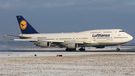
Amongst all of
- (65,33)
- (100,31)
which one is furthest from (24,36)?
(100,31)

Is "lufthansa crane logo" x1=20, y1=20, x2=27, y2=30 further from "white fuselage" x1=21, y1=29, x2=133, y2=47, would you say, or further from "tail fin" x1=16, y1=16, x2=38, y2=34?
"white fuselage" x1=21, y1=29, x2=133, y2=47

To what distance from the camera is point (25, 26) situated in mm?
52000

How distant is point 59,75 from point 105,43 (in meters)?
33.5

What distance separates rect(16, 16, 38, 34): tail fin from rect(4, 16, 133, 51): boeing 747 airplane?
4.04 ft

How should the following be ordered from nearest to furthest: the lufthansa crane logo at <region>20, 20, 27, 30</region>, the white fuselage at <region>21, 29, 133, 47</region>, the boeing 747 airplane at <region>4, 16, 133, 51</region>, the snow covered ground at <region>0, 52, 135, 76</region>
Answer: the snow covered ground at <region>0, 52, 135, 76</region> → the white fuselage at <region>21, 29, 133, 47</region> → the boeing 747 airplane at <region>4, 16, 133, 51</region> → the lufthansa crane logo at <region>20, 20, 27, 30</region>

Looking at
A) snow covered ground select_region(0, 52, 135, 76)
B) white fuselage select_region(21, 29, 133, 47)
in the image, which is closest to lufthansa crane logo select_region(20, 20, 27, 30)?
white fuselage select_region(21, 29, 133, 47)

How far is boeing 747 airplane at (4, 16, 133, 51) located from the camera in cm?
4278

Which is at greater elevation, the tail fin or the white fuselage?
the tail fin

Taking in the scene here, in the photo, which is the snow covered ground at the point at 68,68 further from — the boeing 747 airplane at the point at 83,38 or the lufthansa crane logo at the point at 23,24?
the lufthansa crane logo at the point at 23,24

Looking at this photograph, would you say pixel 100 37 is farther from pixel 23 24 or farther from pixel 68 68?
pixel 68 68

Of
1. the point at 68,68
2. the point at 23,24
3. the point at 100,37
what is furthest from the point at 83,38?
the point at 68,68

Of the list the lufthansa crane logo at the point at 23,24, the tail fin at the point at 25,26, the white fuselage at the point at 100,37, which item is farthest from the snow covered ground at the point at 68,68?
the lufthansa crane logo at the point at 23,24

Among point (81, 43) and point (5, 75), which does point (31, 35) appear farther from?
point (5, 75)

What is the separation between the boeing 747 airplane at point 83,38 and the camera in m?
42.8
